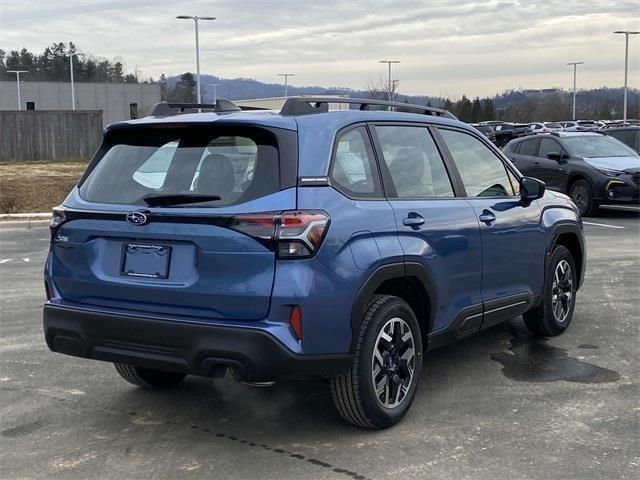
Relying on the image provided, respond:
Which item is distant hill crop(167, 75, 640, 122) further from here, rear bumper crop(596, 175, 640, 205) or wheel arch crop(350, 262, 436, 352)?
wheel arch crop(350, 262, 436, 352)

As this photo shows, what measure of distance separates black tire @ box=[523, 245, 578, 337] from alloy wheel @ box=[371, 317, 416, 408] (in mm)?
1982

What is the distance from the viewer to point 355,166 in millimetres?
4117

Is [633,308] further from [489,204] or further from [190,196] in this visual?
[190,196]

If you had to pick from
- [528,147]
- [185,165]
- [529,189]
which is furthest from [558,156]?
[185,165]

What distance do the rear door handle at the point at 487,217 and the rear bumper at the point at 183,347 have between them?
1638 mm

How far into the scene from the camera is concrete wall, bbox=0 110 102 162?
24688 mm

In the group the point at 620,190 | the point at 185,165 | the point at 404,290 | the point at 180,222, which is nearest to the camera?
the point at 180,222

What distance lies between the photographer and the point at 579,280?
6.43 meters

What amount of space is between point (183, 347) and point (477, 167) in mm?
2590

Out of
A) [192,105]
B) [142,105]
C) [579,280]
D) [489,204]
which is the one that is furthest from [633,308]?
[142,105]

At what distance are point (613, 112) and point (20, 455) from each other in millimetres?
82246

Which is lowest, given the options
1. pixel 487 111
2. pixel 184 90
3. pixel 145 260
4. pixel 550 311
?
pixel 550 311

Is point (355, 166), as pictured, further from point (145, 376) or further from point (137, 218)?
point (145, 376)

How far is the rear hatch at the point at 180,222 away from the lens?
3.60 metres
